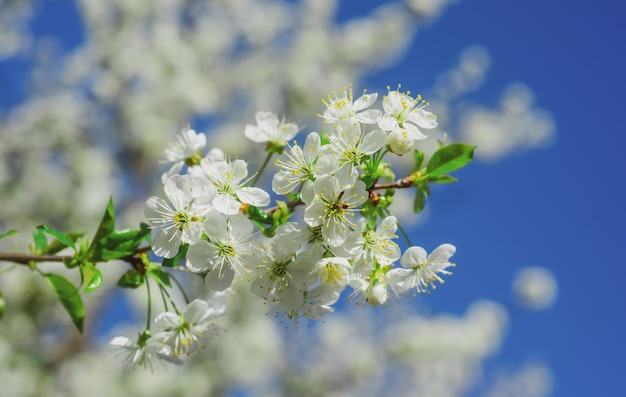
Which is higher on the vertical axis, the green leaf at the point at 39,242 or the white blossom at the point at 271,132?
the white blossom at the point at 271,132

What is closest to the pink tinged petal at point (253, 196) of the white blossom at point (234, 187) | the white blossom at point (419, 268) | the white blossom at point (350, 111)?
the white blossom at point (234, 187)

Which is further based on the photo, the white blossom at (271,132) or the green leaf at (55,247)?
the white blossom at (271,132)

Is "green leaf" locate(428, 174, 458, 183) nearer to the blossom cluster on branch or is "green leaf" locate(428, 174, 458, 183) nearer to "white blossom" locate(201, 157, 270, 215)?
the blossom cluster on branch

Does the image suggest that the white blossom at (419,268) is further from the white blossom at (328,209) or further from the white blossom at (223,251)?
the white blossom at (223,251)

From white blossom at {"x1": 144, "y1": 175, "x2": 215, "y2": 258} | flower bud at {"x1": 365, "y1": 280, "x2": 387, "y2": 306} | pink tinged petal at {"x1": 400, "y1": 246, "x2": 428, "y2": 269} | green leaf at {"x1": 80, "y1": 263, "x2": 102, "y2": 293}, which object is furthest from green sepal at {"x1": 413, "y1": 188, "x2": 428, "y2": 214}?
green leaf at {"x1": 80, "y1": 263, "x2": 102, "y2": 293}

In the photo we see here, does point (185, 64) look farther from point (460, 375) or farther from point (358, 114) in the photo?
point (460, 375)

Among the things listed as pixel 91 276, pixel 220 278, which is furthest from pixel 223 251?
pixel 91 276

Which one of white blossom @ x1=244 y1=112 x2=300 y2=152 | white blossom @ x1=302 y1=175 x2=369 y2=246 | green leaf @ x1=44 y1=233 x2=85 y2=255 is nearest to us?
white blossom @ x1=302 y1=175 x2=369 y2=246

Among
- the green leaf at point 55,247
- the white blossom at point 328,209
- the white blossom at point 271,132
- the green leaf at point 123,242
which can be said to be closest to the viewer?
the white blossom at point 328,209

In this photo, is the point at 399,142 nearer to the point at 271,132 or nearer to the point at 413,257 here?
the point at 413,257
